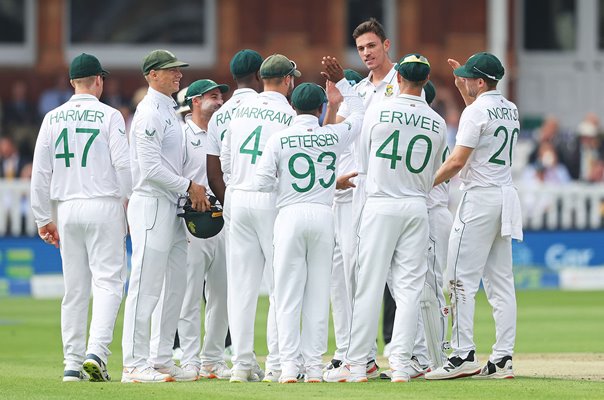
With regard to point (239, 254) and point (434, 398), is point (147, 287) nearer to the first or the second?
point (239, 254)

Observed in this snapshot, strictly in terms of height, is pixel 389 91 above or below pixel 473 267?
above

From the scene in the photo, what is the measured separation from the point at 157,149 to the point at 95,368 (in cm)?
171

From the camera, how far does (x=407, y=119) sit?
11.6 meters

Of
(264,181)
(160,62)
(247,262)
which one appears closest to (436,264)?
(247,262)

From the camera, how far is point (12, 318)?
18.9m

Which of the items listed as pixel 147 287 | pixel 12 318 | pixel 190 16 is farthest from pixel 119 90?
pixel 147 287

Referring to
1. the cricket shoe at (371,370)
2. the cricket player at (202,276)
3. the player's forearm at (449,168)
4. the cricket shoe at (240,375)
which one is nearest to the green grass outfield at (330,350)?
the cricket shoe at (240,375)

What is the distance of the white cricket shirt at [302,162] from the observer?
11.5 metres

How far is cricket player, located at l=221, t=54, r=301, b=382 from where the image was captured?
11.8m

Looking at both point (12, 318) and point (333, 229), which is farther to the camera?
point (12, 318)

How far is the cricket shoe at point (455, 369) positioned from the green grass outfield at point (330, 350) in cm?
21

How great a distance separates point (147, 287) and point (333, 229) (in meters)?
1.50

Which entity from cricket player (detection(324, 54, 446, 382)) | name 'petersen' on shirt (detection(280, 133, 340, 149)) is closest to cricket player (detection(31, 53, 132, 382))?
name 'petersen' on shirt (detection(280, 133, 340, 149))

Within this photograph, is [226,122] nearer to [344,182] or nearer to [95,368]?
[344,182]
